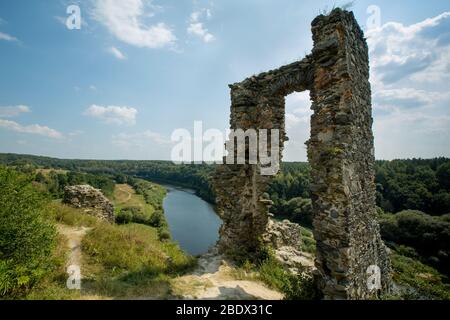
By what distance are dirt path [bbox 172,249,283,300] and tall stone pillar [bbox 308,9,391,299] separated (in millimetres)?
1284

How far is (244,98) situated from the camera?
7.56 m

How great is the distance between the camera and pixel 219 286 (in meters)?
5.36

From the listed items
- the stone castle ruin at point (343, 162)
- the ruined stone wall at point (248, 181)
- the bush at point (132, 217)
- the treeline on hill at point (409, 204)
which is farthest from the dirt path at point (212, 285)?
the bush at point (132, 217)

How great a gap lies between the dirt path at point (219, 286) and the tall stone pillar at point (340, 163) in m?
1.28

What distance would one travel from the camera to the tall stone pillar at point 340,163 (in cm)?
435

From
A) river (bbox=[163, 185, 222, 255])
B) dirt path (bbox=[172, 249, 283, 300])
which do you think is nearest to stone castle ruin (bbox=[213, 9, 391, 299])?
dirt path (bbox=[172, 249, 283, 300])

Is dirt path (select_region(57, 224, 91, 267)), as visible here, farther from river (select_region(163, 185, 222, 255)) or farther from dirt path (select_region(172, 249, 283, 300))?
river (select_region(163, 185, 222, 255))

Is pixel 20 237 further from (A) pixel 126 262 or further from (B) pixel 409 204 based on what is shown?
(B) pixel 409 204

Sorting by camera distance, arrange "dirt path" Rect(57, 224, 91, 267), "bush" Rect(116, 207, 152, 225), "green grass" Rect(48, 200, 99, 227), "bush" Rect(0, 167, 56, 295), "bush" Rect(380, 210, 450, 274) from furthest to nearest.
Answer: "bush" Rect(116, 207, 152, 225)
"bush" Rect(380, 210, 450, 274)
"green grass" Rect(48, 200, 99, 227)
"dirt path" Rect(57, 224, 91, 267)
"bush" Rect(0, 167, 56, 295)

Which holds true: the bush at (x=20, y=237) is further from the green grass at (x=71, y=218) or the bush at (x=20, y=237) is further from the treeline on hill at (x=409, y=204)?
the treeline on hill at (x=409, y=204)

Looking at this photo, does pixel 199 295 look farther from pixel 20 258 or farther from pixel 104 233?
pixel 104 233

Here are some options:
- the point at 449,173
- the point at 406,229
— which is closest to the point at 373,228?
the point at 406,229

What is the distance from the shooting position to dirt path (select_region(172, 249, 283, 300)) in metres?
4.89

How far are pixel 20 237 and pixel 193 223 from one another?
4148 cm
